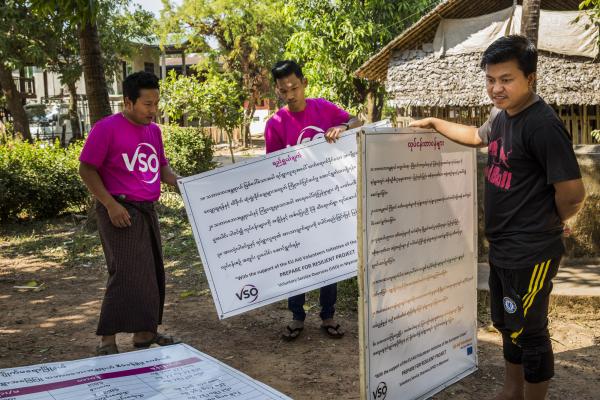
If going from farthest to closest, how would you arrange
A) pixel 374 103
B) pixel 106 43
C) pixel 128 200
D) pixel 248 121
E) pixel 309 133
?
pixel 248 121, pixel 106 43, pixel 374 103, pixel 309 133, pixel 128 200

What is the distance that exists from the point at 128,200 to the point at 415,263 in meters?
1.80

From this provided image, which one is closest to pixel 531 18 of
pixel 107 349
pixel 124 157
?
pixel 124 157

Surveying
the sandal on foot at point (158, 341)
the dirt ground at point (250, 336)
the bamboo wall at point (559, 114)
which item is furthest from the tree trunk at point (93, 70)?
the bamboo wall at point (559, 114)

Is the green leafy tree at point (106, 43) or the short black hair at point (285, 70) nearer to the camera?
the short black hair at point (285, 70)

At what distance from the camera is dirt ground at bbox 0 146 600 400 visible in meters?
3.76

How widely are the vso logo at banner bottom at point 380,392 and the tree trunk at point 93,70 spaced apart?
20.0 ft

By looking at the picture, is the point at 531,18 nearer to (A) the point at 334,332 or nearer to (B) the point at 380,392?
(A) the point at 334,332

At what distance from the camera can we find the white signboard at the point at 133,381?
191cm

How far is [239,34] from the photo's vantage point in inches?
1422

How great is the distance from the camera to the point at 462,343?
351 cm

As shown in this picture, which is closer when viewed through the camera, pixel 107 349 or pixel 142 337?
pixel 107 349

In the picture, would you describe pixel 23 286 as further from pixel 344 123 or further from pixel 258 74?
pixel 258 74

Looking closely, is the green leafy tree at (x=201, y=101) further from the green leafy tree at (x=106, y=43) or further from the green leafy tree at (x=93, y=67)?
the green leafy tree at (x=93, y=67)

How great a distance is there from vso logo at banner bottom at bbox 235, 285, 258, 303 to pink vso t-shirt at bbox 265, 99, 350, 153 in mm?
927
